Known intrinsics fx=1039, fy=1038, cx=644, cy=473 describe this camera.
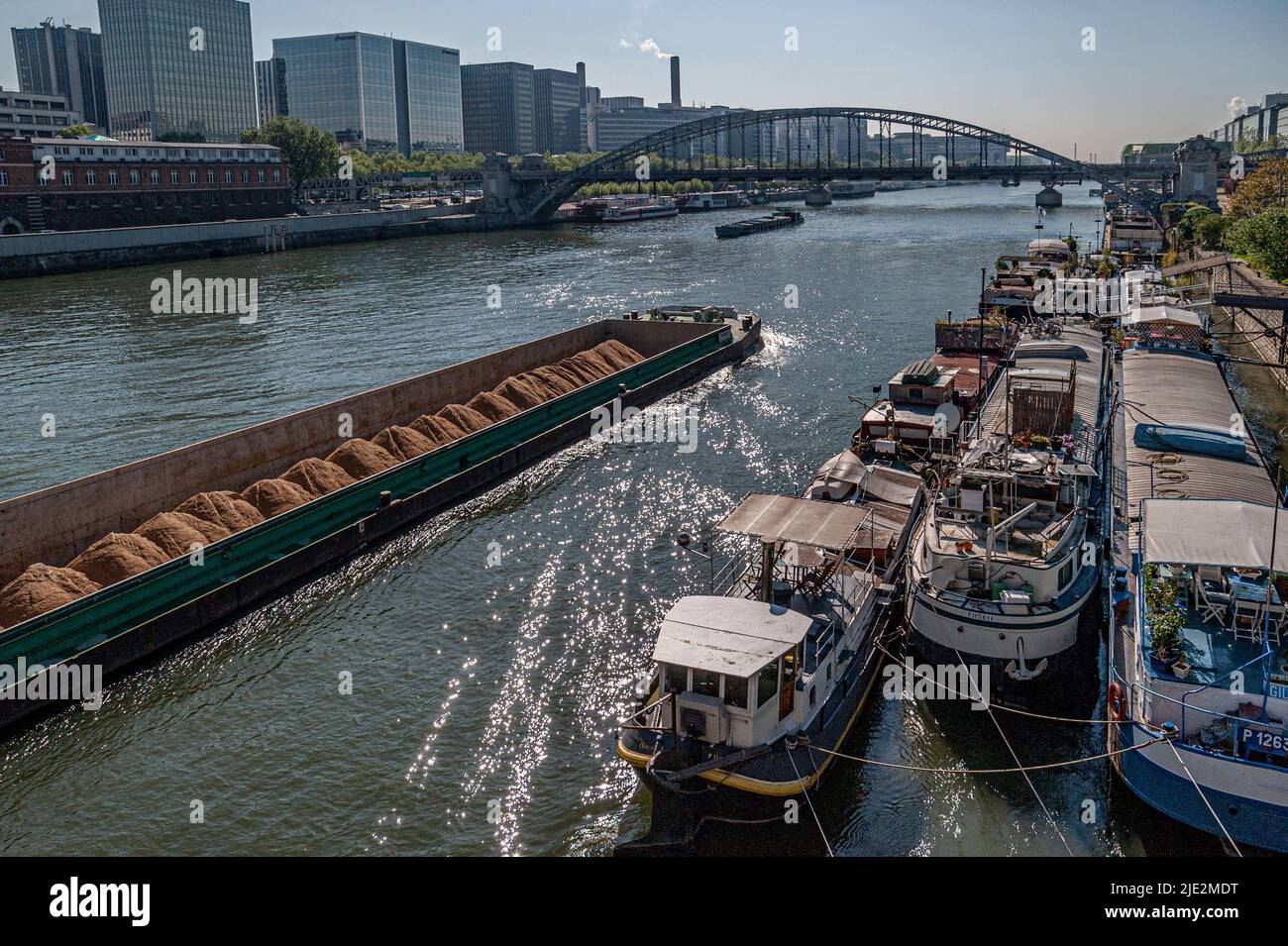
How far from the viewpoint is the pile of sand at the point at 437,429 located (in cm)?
3303

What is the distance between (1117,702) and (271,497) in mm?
20060

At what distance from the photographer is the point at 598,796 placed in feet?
55.8

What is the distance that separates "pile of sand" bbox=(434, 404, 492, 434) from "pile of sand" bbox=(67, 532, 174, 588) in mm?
12162

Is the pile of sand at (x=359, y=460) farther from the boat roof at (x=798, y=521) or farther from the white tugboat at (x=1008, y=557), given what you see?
the white tugboat at (x=1008, y=557)

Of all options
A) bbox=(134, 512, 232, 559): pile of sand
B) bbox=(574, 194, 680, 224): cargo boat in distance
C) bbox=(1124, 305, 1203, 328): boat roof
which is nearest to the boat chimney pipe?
bbox=(134, 512, 232, 559): pile of sand

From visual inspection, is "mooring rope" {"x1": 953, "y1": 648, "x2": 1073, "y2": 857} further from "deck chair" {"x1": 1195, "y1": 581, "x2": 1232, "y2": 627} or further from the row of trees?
the row of trees

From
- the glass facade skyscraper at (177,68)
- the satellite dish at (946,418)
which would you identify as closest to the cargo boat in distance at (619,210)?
the glass facade skyscraper at (177,68)

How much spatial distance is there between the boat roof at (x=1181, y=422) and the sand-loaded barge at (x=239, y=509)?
1778 centimetres

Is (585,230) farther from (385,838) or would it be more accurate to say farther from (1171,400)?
(385,838)

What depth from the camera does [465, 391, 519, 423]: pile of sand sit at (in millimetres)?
36000

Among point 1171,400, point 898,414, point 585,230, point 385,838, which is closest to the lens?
point 385,838

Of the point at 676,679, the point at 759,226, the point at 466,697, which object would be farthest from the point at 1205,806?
the point at 759,226

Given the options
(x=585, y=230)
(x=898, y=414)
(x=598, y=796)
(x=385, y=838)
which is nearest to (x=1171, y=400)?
(x=898, y=414)
